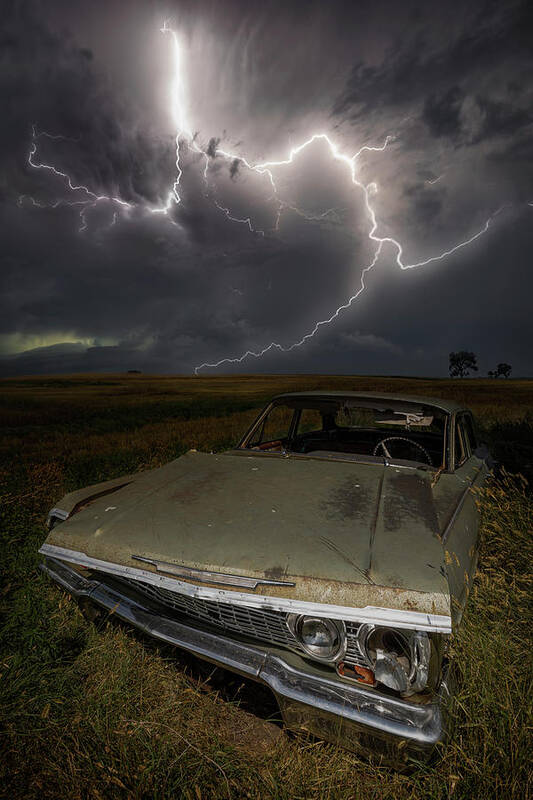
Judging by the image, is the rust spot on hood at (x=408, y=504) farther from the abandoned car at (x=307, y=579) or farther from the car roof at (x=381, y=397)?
the car roof at (x=381, y=397)

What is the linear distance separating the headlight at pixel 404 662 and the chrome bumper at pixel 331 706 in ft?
0.16

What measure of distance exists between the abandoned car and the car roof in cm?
88

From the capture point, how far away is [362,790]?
1.24 metres

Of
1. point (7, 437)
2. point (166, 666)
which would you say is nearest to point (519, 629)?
point (166, 666)

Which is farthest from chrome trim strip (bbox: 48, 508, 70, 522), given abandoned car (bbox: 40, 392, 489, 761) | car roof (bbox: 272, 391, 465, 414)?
car roof (bbox: 272, 391, 465, 414)

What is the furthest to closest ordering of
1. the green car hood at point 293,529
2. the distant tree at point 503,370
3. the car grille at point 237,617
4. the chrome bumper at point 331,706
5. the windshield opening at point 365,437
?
1. the distant tree at point 503,370
2. the windshield opening at point 365,437
3. the car grille at point 237,617
4. the green car hood at point 293,529
5. the chrome bumper at point 331,706

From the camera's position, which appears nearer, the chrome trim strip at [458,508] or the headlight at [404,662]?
the headlight at [404,662]

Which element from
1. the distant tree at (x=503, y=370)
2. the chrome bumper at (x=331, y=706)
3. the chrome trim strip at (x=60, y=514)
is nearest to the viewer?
the chrome bumper at (x=331, y=706)

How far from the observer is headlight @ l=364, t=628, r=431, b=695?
114 centimetres

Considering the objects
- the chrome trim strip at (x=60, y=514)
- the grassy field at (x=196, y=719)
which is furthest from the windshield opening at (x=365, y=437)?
the chrome trim strip at (x=60, y=514)

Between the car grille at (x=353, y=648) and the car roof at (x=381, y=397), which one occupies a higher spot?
the car roof at (x=381, y=397)

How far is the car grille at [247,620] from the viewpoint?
123 cm

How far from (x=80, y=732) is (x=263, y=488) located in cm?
128

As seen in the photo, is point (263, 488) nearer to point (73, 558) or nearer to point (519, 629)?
point (73, 558)
